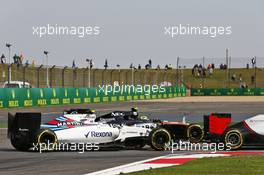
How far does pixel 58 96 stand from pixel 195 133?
2953 cm

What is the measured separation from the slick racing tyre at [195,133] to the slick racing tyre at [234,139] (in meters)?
1.19

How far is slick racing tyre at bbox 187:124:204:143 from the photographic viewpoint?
Answer: 1734 cm

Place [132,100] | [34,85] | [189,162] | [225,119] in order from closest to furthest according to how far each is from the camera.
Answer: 1. [189,162]
2. [225,119]
3. [34,85]
4. [132,100]

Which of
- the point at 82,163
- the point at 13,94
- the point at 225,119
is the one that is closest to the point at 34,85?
the point at 13,94

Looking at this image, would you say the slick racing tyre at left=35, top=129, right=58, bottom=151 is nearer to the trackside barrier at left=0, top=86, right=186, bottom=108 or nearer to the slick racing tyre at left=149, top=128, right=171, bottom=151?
the slick racing tyre at left=149, top=128, right=171, bottom=151

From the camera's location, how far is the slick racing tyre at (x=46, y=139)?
51.1 ft

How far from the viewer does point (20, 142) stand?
15.8 meters

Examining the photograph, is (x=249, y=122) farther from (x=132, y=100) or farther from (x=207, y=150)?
(x=132, y=100)

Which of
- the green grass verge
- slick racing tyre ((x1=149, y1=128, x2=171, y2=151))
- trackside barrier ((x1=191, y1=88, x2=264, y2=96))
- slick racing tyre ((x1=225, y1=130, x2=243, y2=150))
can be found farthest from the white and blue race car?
trackside barrier ((x1=191, y1=88, x2=264, y2=96))

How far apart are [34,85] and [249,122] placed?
3372 cm

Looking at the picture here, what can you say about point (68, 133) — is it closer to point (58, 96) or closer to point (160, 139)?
point (160, 139)

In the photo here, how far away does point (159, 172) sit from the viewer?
1141cm

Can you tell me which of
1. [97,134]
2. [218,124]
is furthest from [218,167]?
[218,124]

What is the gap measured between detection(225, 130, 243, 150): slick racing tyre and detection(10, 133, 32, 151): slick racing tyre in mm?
4478
